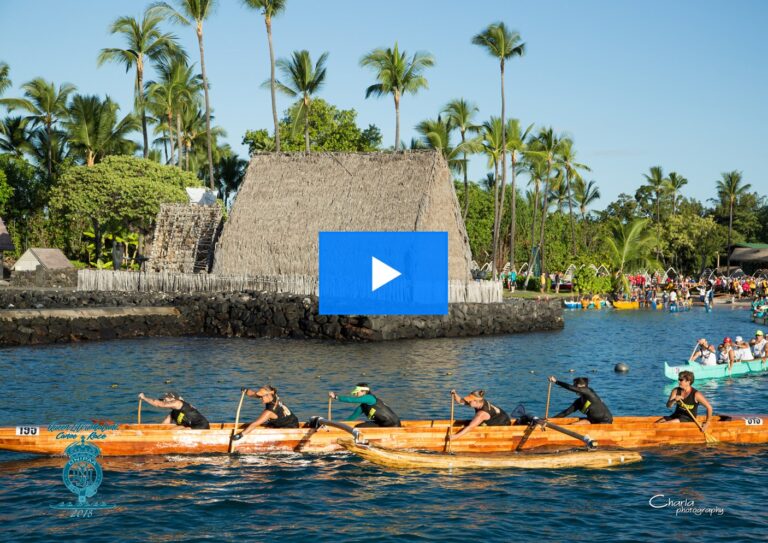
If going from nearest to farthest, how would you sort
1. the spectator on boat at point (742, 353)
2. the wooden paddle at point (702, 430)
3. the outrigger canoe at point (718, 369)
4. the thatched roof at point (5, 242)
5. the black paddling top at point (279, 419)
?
1. the black paddling top at point (279, 419)
2. the wooden paddle at point (702, 430)
3. the outrigger canoe at point (718, 369)
4. the spectator on boat at point (742, 353)
5. the thatched roof at point (5, 242)

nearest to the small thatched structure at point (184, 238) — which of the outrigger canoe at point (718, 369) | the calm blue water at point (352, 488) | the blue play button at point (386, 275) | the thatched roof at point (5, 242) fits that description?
the blue play button at point (386, 275)

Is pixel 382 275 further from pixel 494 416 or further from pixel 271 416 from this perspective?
pixel 271 416

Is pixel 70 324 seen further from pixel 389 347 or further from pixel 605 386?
pixel 605 386

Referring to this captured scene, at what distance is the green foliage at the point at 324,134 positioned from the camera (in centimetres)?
7169

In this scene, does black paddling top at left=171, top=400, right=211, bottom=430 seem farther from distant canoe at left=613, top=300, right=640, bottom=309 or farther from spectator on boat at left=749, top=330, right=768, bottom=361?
distant canoe at left=613, top=300, right=640, bottom=309

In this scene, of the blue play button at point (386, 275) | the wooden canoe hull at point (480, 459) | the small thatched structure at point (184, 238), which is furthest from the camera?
the small thatched structure at point (184, 238)

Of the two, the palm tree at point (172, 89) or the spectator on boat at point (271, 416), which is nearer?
the spectator on boat at point (271, 416)

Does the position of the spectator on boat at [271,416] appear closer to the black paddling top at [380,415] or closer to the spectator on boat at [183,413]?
the spectator on boat at [183,413]

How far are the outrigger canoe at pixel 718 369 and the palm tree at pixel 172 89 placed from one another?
4419 cm

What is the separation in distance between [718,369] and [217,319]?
22272 mm

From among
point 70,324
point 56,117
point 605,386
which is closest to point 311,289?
point 70,324

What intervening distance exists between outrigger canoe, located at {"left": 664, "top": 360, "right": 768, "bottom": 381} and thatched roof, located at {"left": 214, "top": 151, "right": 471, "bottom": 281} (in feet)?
54.7

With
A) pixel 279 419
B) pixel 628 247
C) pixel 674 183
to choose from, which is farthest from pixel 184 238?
pixel 674 183

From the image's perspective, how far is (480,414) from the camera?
16.7 m
